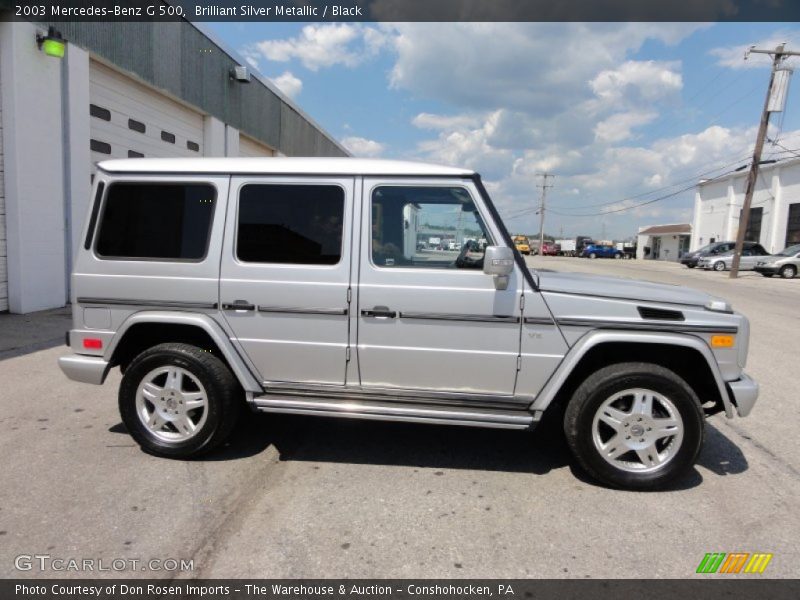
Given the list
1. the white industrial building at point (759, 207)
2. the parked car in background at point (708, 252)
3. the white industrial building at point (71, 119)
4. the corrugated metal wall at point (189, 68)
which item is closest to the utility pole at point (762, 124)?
the parked car in background at point (708, 252)

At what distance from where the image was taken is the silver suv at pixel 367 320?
3404mm

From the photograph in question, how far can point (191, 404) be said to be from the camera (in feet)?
12.2

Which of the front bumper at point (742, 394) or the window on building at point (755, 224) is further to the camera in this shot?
the window on building at point (755, 224)

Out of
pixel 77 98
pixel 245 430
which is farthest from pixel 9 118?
pixel 245 430

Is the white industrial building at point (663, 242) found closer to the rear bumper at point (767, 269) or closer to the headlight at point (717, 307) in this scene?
the rear bumper at point (767, 269)

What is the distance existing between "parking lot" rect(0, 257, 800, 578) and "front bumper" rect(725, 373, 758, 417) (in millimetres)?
597

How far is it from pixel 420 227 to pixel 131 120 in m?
10.5

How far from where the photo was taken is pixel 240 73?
51.9ft

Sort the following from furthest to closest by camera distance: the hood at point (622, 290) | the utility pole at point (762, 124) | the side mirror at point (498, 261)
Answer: the utility pole at point (762, 124) → the hood at point (622, 290) → the side mirror at point (498, 261)

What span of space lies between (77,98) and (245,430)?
852 cm

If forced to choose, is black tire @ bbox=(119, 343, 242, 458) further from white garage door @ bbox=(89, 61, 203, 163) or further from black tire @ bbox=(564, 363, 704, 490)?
white garage door @ bbox=(89, 61, 203, 163)

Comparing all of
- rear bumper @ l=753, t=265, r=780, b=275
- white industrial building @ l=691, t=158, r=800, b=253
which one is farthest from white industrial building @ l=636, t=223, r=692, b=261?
rear bumper @ l=753, t=265, r=780, b=275

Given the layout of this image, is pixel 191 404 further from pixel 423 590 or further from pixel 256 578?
pixel 423 590

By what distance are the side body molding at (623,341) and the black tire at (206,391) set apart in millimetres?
2237
